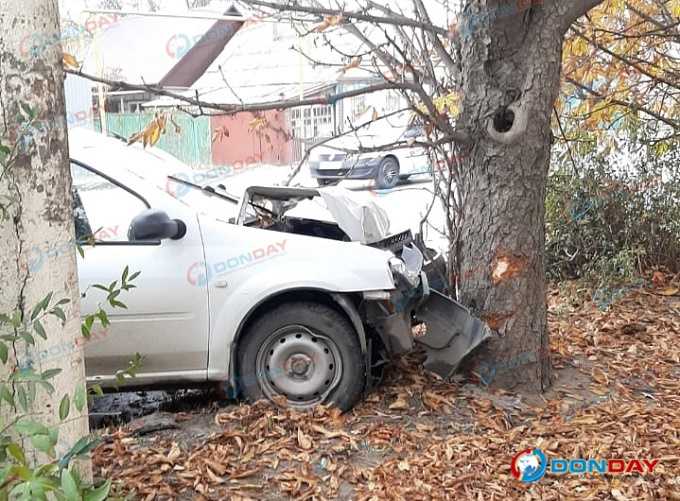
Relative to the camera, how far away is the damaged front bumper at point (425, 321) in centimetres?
473

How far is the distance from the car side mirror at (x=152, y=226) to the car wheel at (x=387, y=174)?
42.8 ft

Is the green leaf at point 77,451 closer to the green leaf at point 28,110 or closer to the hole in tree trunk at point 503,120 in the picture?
the green leaf at point 28,110

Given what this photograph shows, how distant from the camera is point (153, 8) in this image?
56.9ft

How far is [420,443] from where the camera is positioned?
4.20 meters

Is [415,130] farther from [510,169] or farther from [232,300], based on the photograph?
[232,300]

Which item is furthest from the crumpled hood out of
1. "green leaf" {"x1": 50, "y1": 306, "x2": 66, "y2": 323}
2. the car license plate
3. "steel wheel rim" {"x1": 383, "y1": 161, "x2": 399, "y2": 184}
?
the car license plate

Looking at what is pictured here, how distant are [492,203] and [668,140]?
3.91 m

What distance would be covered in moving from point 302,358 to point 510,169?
1794 mm

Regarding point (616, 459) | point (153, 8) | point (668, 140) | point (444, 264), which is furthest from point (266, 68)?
point (616, 459)

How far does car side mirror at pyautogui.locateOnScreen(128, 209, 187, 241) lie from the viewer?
14.2 ft

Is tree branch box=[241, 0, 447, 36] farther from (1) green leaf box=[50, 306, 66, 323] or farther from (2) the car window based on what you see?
(1) green leaf box=[50, 306, 66, 323]

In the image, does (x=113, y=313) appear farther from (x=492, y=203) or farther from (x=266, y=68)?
(x=266, y=68)

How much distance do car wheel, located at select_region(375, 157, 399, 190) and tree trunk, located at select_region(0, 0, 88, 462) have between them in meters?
14.7

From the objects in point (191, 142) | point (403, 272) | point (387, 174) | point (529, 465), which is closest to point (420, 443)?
point (529, 465)
